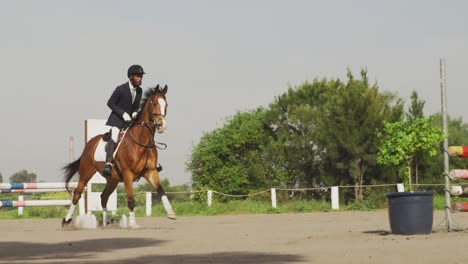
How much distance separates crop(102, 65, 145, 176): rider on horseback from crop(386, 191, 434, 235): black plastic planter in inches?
217

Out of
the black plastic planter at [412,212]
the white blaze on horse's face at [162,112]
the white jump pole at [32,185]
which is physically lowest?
the black plastic planter at [412,212]

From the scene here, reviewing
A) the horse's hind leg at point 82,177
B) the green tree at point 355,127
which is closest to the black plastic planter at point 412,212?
the horse's hind leg at point 82,177

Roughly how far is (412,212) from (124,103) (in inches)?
238

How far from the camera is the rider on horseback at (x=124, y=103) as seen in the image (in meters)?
14.6

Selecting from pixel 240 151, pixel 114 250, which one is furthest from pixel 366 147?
pixel 114 250

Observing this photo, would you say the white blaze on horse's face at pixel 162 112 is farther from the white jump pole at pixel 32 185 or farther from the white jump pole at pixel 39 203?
the white jump pole at pixel 39 203

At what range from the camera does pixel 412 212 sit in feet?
36.6

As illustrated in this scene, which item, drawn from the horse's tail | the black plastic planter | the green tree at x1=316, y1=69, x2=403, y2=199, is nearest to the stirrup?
the horse's tail

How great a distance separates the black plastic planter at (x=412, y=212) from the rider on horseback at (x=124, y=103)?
550cm

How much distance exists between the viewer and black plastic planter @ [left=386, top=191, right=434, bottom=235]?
36.6 feet

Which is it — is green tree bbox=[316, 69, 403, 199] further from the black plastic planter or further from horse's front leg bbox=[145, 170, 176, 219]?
the black plastic planter

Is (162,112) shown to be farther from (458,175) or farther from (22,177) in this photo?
(22,177)

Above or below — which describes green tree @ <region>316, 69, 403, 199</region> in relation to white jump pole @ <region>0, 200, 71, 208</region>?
above

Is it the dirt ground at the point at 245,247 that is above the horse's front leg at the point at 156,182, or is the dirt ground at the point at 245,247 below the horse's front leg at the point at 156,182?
below
